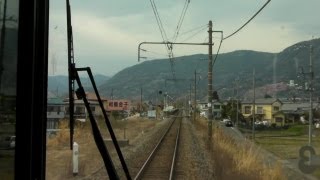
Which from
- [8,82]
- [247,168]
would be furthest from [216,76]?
[8,82]

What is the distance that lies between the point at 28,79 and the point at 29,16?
256 millimetres

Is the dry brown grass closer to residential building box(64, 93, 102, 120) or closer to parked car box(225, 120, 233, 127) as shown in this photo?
residential building box(64, 93, 102, 120)

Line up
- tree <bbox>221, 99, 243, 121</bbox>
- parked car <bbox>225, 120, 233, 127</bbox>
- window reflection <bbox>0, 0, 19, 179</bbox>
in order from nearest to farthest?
1. window reflection <bbox>0, 0, 19, 179</bbox>
2. parked car <bbox>225, 120, 233, 127</bbox>
3. tree <bbox>221, 99, 243, 121</bbox>

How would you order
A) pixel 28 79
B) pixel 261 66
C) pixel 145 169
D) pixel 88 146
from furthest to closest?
pixel 261 66 < pixel 88 146 < pixel 145 169 < pixel 28 79

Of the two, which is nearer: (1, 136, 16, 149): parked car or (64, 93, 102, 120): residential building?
(1, 136, 16, 149): parked car

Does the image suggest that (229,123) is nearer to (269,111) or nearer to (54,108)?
(269,111)

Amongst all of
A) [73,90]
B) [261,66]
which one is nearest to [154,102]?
[261,66]

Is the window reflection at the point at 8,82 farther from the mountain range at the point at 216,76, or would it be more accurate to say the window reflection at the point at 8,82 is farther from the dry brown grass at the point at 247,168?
the mountain range at the point at 216,76

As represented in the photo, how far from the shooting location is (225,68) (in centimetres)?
10044

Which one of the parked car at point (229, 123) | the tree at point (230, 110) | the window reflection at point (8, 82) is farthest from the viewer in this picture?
the tree at point (230, 110)

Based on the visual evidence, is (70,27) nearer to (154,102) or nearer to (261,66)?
(261,66)

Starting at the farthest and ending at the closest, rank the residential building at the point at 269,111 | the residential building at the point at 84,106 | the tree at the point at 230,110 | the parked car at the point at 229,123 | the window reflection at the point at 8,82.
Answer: the tree at the point at 230,110 < the parked car at the point at 229,123 < the residential building at the point at 269,111 < the residential building at the point at 84,106 < the window reflection at the point at 8,82

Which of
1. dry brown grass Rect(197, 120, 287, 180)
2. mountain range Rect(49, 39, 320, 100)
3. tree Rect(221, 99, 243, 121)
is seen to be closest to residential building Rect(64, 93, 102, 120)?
dry brown grass Rect(197, 120, 287, 180)

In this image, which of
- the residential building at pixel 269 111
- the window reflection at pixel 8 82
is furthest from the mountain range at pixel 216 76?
the window reflection at pixel 8 82
